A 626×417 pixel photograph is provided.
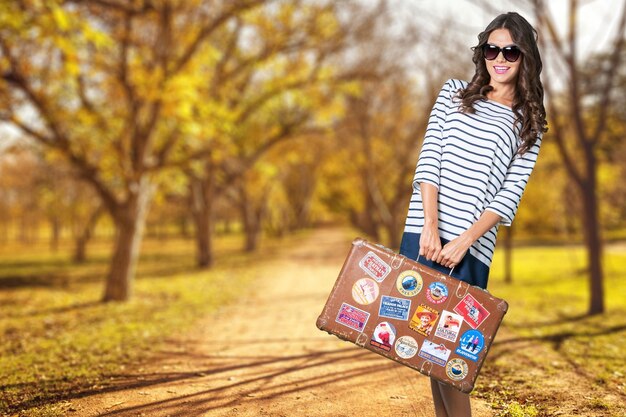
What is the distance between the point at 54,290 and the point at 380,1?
1231 cm

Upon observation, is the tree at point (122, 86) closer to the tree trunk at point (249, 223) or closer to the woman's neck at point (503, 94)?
the woman's neck at point (503, 94)

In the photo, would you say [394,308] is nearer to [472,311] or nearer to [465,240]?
[472,311]

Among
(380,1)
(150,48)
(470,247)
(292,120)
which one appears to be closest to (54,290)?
(150,48)

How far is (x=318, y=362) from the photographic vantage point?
5.51m

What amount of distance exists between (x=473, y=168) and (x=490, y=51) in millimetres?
641

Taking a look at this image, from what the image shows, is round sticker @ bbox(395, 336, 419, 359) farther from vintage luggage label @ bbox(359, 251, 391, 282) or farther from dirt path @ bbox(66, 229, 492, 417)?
dirt path @ bbox(66, 229, 492, 417)

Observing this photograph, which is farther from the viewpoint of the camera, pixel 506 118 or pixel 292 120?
pixel 292 120

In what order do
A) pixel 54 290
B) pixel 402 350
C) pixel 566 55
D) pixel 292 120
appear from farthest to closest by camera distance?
pixel 292 120 < pixel 54 290 < pixel 566 55 < pixel 402 350

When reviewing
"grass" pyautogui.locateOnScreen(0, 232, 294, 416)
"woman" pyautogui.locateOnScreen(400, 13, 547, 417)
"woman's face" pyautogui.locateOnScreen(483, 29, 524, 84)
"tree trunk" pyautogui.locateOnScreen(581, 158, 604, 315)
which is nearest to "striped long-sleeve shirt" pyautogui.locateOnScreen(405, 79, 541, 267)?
"woman" pyautogui.locateOnScreen(400, 13, 547, 417)

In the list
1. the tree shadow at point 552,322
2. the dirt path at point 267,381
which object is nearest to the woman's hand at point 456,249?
the dirt path at point 267,381

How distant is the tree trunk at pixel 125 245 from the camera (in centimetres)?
1114

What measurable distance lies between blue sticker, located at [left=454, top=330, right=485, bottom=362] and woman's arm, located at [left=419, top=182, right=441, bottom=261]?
429mm

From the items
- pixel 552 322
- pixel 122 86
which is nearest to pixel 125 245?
pixel 122 86

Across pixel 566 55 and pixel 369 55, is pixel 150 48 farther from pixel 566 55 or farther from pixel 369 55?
pixel 369 55
